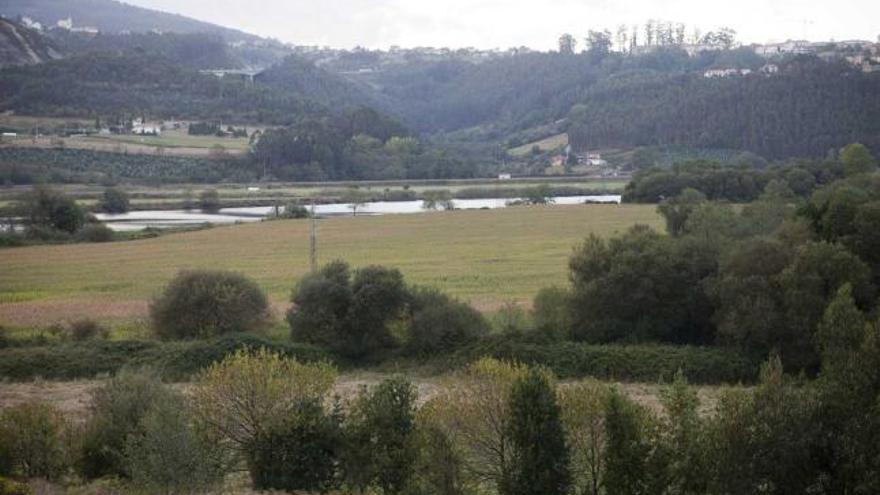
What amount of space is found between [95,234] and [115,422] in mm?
54196

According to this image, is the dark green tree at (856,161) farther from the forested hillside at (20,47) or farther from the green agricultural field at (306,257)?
the forested hillside at (20,47)

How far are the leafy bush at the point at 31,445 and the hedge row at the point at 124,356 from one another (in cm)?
1358

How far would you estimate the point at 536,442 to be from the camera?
23609mm

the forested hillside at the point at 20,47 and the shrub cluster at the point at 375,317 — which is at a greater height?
the forested hillside at the point at 20,47

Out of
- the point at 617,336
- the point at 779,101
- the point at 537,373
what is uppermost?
the point at 779,101

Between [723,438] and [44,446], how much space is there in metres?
16.3

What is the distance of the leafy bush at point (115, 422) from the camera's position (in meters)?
26.1

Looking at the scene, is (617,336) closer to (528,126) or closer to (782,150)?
(782,150)

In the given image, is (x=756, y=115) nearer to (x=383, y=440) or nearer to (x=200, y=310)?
(x=200, y=310)

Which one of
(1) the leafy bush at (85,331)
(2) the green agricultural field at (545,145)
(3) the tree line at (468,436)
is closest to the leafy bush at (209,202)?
(1) the leafy bush at (85,331)

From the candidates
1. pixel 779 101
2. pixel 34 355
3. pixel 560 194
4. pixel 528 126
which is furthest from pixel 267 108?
pixel 34 355

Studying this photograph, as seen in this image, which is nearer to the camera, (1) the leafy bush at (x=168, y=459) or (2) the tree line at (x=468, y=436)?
(2) the tree line at (x=468, y=436)

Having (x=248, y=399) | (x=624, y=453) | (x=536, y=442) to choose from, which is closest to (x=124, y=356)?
(x=248, y=399)

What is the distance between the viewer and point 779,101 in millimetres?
141375
